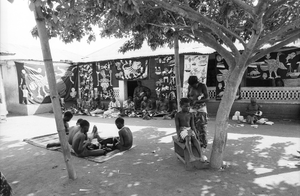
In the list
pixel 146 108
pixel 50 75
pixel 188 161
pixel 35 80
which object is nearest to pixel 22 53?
pixel 35 80

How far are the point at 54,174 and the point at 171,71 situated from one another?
763cm

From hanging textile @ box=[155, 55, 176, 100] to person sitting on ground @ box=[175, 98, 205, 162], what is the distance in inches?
241

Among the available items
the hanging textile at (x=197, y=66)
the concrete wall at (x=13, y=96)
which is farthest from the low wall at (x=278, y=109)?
the concrete wall at (x=13, y=96)

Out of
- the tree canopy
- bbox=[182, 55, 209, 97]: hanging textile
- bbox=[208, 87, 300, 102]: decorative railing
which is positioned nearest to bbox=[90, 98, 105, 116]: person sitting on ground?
bbox=[182, 55, 209, 97]: hanging textile

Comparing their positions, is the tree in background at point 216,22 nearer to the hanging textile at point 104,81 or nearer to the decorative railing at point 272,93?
the decorative railing at point 272,93

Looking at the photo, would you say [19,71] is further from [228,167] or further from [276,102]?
[276,102]

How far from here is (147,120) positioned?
971 centimetres

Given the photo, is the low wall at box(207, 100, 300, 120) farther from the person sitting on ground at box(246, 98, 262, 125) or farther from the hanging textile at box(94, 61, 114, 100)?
the hanging textile at box(94, 61, 114, 100)

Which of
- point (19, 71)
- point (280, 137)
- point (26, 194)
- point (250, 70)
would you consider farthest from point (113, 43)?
point (26, 194)

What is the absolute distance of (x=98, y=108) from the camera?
41.1 ft

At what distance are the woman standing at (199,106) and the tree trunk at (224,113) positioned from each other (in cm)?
100

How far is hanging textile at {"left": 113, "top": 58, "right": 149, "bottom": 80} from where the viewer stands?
36.9 feet

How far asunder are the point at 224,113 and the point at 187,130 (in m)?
0.78

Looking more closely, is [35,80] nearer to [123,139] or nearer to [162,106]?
[162,106]
